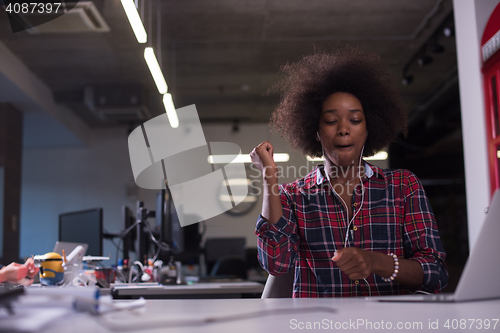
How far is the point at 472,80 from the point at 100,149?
6.31m

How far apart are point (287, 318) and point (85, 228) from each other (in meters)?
2.53

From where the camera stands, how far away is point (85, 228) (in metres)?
2.89

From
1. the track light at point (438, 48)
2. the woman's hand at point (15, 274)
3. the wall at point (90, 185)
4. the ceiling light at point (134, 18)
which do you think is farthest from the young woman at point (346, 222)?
the wall at point (90, 185)

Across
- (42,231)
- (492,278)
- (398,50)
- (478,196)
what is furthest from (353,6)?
(42,231)

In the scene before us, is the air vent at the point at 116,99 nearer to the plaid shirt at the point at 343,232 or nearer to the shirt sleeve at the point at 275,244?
the plaid shirt at the point at 343,232

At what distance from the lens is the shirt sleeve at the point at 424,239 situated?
3.83 ft

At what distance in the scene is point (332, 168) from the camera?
1479mm

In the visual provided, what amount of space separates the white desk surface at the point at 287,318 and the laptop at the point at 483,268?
0.02 m

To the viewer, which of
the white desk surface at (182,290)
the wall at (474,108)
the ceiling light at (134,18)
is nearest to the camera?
the white desk surface at (182,290)

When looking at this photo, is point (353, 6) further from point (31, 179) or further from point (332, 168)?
point (31, 179)

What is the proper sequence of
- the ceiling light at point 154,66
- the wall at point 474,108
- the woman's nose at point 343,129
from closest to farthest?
the woman's nose at point 343,129, the wall at point 474,108, the ceiling light at point 154,66

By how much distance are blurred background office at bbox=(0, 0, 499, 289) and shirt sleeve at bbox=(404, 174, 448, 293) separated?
3.64ft

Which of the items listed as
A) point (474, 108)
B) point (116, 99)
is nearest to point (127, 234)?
point (474, 108)

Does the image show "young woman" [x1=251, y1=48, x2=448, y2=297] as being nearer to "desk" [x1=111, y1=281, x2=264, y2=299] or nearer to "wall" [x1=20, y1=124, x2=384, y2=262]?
"desk" [x1=111, y1=281, x2=264, y2=299]
